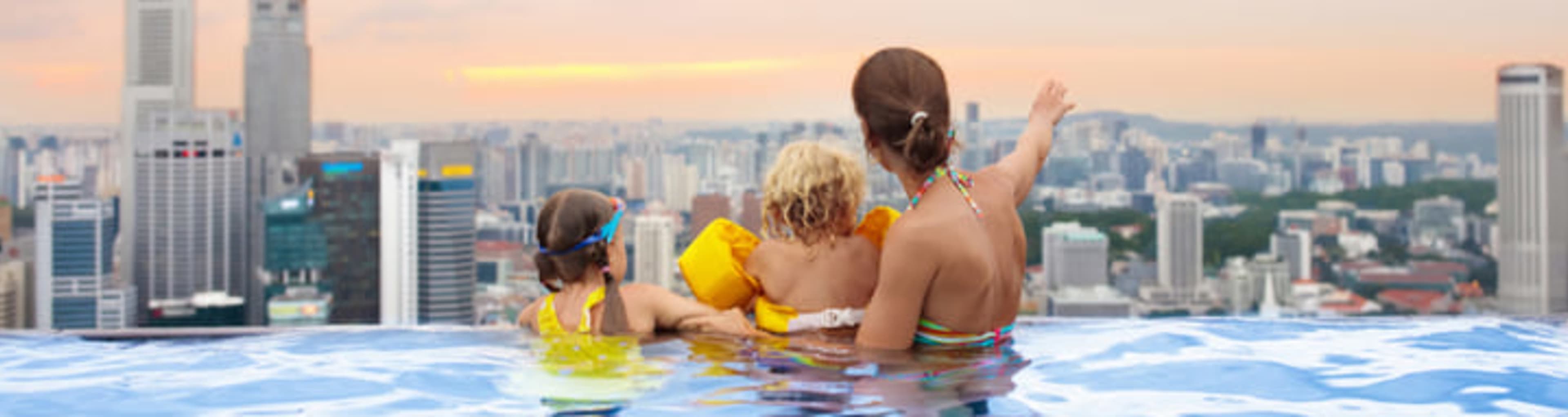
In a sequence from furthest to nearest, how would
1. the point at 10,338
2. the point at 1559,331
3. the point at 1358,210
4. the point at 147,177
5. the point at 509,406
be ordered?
the point at 147,177, the point at 1358,210, the point at 10,338, the point at 1559,331, the point at 509,406

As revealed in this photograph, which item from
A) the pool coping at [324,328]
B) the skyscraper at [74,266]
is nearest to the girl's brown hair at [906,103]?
the pool coping at [324,328]

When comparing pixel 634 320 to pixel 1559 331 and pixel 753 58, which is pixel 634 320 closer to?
pixel 1559 331

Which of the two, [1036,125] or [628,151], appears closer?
[1036,125]

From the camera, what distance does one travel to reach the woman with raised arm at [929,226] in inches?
99.0

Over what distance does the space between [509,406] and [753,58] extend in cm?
2499

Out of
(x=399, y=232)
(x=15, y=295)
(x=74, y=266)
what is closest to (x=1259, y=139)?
(x=399, y=232)

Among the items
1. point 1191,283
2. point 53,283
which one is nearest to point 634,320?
point 1191,283

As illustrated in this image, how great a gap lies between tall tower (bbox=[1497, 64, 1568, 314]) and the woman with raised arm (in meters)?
34.6

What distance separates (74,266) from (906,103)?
42.6 meters

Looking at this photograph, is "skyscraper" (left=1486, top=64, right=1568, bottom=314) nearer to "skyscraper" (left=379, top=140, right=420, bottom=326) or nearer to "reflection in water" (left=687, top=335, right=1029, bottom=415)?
"skyscraper" (left=379, top=140, right=420, bottom=326)

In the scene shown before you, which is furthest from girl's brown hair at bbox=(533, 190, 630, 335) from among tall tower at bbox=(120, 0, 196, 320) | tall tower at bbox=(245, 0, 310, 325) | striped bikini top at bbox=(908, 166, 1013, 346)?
tall tower at bbox=(120, 0, 196, 320)

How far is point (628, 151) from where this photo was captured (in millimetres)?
32000

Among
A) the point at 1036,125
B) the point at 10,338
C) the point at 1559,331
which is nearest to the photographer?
the point at 1036,125

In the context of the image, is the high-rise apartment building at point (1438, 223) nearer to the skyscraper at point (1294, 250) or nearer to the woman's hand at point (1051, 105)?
the skyscraper at point (1294, 250)
